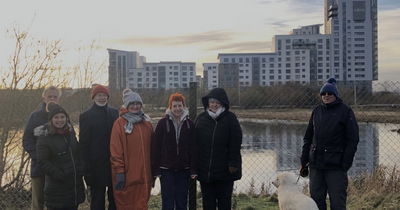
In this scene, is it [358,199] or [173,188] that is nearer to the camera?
[173,188]

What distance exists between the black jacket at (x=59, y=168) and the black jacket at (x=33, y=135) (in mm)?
266

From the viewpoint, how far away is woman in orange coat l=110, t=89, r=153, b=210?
3.91m

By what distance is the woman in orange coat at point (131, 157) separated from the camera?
3.91 metres

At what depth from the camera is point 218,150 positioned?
13.2ft

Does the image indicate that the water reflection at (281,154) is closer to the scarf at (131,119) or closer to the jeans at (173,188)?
the jeans at (173,188)

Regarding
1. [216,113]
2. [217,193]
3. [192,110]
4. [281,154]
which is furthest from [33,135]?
[281,154]

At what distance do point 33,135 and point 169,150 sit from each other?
1.61 metres

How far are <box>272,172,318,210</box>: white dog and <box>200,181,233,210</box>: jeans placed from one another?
58cm

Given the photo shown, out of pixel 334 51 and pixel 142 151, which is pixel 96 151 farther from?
pixel 334 51

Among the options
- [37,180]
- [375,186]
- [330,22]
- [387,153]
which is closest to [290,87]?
[375,186]

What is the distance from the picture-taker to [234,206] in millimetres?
5254

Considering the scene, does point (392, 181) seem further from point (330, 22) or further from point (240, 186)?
point (330, 22)

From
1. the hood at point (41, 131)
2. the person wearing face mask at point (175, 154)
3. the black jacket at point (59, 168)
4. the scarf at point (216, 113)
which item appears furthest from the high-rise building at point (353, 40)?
the hood at point (41, 131)

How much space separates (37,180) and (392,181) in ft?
17.6
